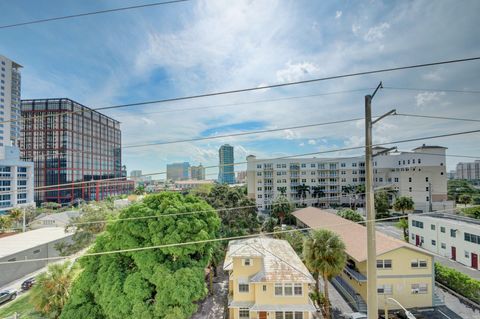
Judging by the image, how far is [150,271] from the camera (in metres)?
10.9

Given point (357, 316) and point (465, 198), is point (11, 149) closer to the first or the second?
point (357, 316)

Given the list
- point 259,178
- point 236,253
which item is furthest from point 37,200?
point 236,253

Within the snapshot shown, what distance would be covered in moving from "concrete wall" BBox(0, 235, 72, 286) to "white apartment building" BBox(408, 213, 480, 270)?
3287 centimetres

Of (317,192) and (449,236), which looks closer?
(449,236)

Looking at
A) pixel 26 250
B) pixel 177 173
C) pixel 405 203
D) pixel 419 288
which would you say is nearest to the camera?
pixel 177 173

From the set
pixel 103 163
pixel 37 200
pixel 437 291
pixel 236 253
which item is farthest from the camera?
pixel 103 163

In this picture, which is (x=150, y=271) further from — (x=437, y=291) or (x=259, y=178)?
(x=259, y=178)

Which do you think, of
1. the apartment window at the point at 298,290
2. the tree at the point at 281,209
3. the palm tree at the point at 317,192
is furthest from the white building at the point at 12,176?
the palm tree at the point at 317,192

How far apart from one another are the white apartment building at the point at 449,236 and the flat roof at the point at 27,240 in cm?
3309

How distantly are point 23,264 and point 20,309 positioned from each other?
6.50 metres

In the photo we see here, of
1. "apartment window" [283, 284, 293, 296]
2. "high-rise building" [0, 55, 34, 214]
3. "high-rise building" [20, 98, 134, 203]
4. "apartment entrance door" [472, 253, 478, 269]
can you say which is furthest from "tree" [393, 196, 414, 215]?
"high-rise building" [0, 55, 34, 214]

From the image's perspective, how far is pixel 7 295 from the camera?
1393 cm

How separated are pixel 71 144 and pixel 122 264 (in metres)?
55.1

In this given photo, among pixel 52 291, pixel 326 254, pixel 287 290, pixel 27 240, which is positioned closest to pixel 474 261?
pixel 326 254
